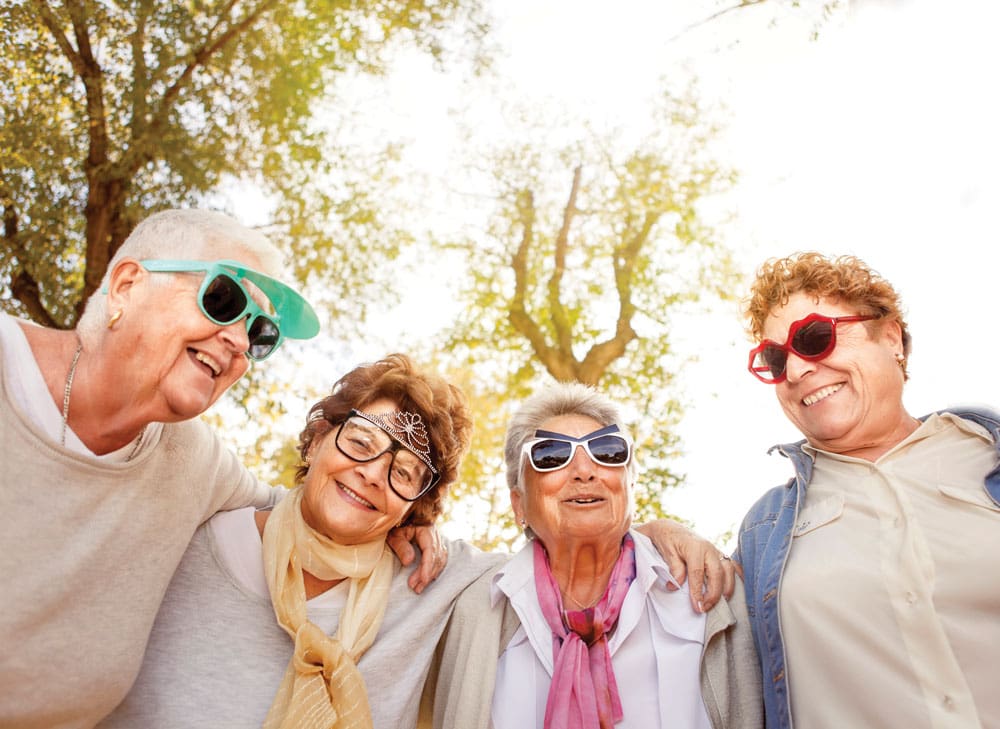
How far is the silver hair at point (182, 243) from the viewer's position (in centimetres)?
279

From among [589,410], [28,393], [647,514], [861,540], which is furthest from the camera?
[647,514]

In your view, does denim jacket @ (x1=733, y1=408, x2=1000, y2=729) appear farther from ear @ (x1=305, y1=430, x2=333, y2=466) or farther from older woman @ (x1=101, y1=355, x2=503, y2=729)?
ear @ (x1=305, y1=430, x2=333, y2=466)

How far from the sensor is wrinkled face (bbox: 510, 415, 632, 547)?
349 centimetres

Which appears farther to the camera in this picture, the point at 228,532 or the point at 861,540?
the point at 228,532

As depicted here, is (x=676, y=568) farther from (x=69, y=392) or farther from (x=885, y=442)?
(x=69, y=392)

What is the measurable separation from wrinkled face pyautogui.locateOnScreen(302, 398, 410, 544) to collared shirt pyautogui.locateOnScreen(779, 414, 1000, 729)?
1805mm

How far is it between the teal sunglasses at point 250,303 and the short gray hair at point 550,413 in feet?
4.12

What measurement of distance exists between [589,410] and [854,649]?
1.68m

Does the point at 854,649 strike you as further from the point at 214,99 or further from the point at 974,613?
the point at 214,99

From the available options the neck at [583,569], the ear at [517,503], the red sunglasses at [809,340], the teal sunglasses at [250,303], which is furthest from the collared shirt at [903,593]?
the teal sunglasses at [250,303]

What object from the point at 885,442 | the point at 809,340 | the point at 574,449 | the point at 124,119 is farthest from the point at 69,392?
the point at 124,119

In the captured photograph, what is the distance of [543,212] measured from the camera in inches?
513

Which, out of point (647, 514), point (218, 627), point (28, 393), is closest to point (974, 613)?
point (218, 627)

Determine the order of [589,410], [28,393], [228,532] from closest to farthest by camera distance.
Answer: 1. [28,393]
2. [228,532]
3. [589,410]
